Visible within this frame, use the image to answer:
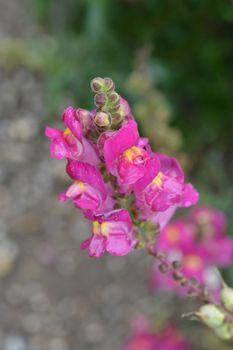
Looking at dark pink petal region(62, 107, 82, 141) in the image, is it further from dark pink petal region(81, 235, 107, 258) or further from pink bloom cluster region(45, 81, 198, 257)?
dark pink petal region(81, 235, 107, 258)

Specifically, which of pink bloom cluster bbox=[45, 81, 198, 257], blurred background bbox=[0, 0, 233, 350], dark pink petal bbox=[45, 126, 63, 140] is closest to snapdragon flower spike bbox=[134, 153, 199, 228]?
pink bloom cluster bbox=[45, 81, 198, 257]

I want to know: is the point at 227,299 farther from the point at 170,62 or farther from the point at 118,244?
the point at 170,62

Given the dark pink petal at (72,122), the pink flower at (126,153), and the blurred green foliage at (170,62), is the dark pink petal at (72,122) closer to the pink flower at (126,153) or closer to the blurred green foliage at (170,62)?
the pink flower at (126,153)

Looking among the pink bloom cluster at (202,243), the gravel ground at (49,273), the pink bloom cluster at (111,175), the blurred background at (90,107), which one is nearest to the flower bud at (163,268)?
the pink bloom cluster at (111,175)

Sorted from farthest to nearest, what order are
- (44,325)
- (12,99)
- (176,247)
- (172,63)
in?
1. (12,99)
2. (44,325)
3. (172,63)
4. (176,247)

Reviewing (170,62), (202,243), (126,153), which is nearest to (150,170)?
(126,153)

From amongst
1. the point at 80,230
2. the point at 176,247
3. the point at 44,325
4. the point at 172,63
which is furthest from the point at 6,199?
the point at 176,247

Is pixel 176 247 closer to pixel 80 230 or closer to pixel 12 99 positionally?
pixel 80 230
